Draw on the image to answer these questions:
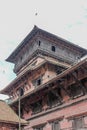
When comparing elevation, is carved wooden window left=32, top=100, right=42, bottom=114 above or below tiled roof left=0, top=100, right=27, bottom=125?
above

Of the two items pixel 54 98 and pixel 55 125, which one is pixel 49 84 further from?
pixel 55 125

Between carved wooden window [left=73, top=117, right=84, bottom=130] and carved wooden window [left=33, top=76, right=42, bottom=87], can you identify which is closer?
carved wooden window [left=73, top=117, right=84, bottom=130]

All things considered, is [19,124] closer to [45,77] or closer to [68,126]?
[68,126]

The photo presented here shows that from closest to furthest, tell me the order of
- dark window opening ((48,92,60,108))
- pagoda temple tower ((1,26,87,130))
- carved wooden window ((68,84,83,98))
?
pagoda temple tower ((1,26,87,130)) < carved wooden window ((68,84,83,98)) < dark window opening ((48,92,60,108))

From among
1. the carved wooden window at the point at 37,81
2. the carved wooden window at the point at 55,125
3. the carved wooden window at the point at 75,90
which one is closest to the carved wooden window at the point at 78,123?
the carved wooden window at the point at 75,90

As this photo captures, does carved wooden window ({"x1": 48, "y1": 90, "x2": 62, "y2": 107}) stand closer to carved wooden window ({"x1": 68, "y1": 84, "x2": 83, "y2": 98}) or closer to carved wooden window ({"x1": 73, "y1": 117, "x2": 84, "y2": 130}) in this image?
carved wooden window ({"x1": 68, "y1": 84, "x2": 83, "y2": 98})

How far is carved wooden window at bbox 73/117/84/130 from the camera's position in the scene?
1643cm

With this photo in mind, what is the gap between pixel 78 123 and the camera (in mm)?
16750

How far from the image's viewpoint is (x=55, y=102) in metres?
19.7

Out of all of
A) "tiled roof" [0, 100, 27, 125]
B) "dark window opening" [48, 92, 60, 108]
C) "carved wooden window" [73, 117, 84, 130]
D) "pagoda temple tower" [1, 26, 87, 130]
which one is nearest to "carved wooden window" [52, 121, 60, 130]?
"pagoda temple tower" [1, 26, 87, 130]

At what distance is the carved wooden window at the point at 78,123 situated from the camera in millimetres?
16428

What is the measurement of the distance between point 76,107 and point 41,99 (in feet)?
16.2

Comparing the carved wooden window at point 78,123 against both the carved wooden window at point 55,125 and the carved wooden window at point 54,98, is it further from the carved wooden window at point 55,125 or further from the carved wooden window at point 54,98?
the carved wooden window at point 54,98

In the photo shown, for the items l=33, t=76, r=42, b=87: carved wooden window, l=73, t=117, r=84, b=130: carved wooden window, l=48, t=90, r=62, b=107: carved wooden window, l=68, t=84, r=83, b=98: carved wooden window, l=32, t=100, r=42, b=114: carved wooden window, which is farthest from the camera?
l=33, t=76, r=42, b=87: carved wooden window
